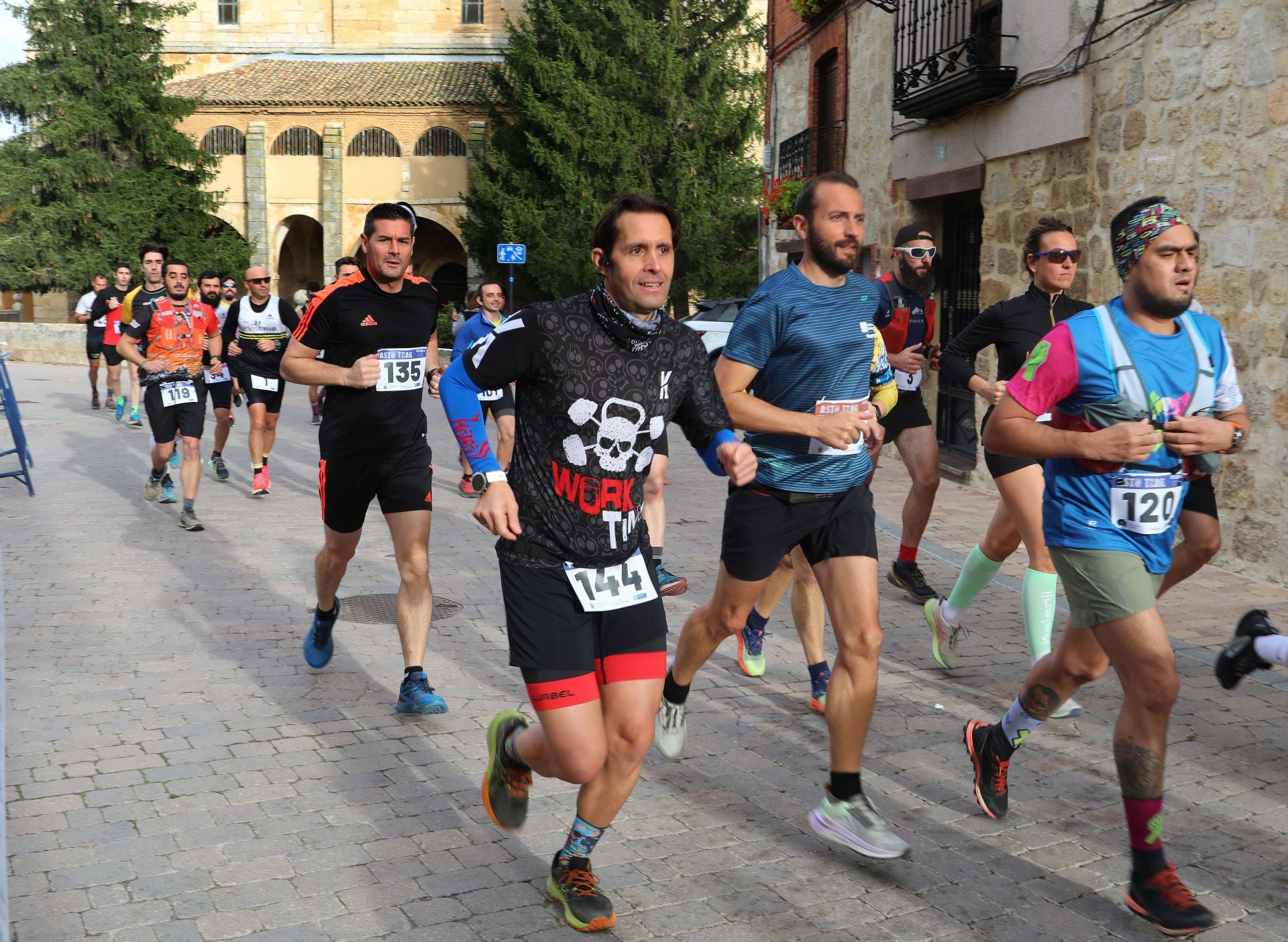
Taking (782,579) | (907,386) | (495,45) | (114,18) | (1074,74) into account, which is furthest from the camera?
(495,45)

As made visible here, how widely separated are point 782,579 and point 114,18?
43.4 m

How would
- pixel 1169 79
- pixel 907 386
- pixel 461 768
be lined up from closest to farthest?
pixel 461 768 < pixel 907 386 < pixel 1169 79

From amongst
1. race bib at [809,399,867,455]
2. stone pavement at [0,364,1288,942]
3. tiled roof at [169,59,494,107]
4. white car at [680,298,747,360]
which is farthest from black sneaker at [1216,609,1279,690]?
tiled roof at [169,59,494,107]

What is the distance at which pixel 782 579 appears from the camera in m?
5.98

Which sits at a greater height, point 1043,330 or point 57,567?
point 1043,330

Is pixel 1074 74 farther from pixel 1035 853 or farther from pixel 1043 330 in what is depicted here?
pixel 1035 853

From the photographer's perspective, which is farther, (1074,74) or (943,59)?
(943,59)

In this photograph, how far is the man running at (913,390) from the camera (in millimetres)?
7086

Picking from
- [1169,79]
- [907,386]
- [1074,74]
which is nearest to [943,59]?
[1074,74]

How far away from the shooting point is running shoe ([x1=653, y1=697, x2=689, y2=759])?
4895 millimetres

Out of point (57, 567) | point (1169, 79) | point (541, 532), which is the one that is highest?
point (1169, 79)

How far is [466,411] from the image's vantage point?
12.0ft

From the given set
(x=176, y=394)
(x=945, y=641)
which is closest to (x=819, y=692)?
(x=945, y=641)

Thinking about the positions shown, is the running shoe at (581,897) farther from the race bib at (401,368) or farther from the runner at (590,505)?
the race bib at (401,368)
